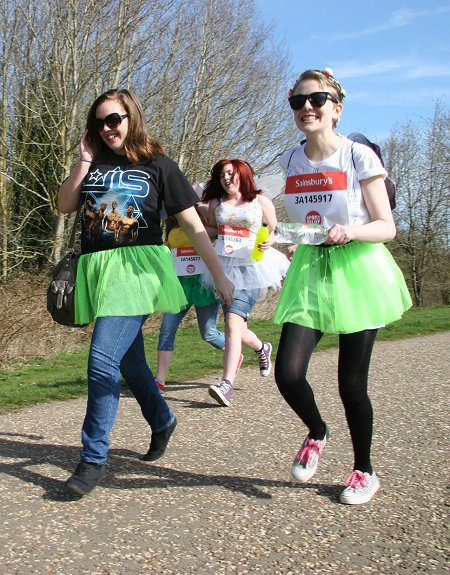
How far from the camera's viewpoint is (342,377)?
3.80m

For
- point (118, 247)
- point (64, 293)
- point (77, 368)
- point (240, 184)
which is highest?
point (240, 184)

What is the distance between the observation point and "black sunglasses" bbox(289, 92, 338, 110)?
3707 mm

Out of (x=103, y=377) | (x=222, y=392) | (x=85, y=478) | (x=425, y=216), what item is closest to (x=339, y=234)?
(x=103, y=377)

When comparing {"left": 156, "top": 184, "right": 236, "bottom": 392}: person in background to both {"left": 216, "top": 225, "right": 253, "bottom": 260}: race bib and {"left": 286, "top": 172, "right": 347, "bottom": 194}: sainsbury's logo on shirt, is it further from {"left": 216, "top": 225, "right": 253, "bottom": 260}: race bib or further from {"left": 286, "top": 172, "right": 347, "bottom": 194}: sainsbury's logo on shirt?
{"left": 286, "top": 172, "right": 347, "bottom": 194}: sainsbury's logo on shirt

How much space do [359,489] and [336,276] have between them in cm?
110

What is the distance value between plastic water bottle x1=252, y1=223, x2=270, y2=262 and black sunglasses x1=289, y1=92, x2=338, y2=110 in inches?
112

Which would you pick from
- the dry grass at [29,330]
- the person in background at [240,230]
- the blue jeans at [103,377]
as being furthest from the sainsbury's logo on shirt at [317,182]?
the dry grass at [29,330]

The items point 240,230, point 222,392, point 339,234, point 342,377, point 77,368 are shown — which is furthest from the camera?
point 77,368

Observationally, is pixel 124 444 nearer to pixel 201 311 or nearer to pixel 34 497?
pixel 34 497

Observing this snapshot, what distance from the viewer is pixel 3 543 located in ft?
10.3

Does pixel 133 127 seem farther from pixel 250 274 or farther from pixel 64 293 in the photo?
pixel 250 274

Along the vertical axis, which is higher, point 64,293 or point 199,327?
point 64,293

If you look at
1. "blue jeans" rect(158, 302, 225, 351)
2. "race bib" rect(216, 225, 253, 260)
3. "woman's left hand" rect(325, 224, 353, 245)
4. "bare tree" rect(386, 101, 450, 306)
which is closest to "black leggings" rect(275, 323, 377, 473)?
"woman's left hand" rect(325, 224, 353, 245)

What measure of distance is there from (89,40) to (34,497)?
50.7ft
